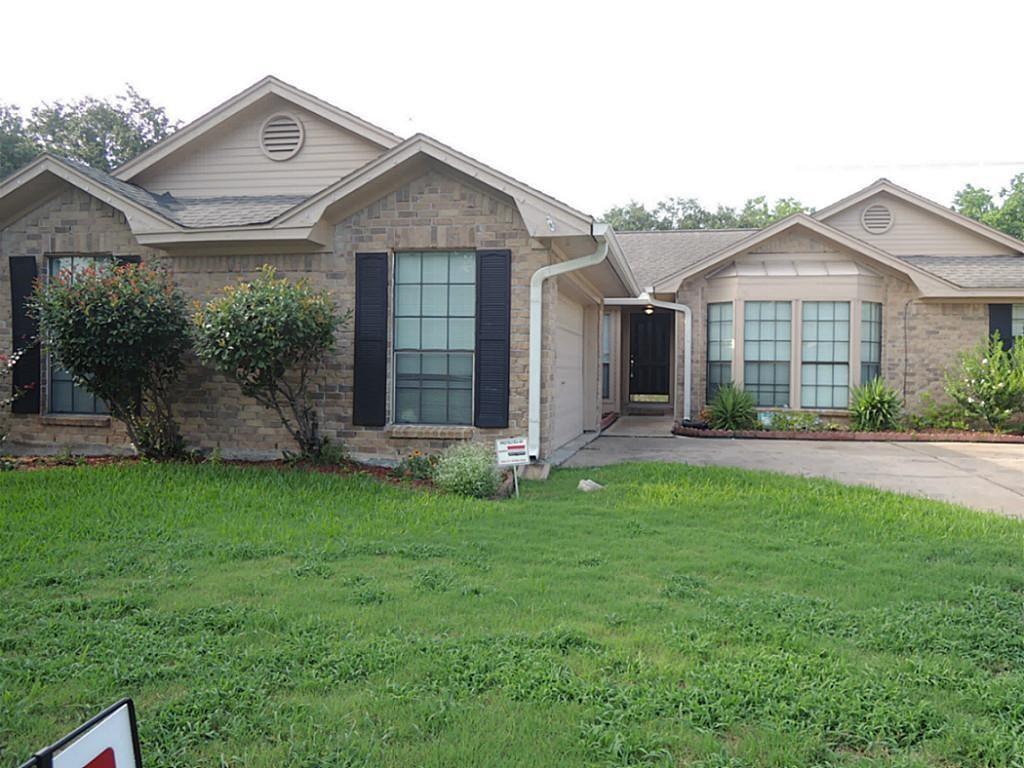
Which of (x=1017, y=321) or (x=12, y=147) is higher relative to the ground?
(x=12, y=147)

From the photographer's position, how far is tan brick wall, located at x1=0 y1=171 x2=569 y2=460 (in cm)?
930

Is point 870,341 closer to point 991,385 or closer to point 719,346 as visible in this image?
point 991,385

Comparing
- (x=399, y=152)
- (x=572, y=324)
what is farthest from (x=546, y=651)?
(x=572, y=324)

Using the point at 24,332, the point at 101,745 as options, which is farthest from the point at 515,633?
the point at 24,332

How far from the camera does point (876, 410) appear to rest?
14617 millimetres

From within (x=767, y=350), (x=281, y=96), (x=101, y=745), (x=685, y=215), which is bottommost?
(x=101, y=745)

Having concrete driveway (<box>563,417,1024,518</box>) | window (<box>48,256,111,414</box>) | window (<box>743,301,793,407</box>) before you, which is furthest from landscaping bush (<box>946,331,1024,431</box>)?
window (<box>48,256,111,414</box>)

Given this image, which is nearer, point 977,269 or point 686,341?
point 977,269

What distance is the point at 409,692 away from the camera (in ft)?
10.8

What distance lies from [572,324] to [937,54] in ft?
22.2

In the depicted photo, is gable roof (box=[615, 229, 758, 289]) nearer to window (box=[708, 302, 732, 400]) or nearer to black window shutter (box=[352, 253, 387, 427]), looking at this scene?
window (box=[708, 302, 732, 400])

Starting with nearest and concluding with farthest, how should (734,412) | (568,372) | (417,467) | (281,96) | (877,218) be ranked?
(417,467) → (281,96) → (568,372) → (734,412) → (877,218)

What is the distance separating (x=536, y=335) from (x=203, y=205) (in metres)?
6.03

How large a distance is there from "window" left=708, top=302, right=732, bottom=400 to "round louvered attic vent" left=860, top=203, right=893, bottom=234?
454 cm
